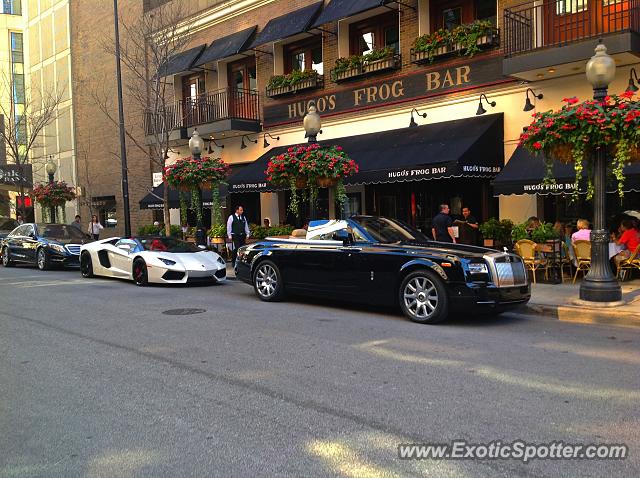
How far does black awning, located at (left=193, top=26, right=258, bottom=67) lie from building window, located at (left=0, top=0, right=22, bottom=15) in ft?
109

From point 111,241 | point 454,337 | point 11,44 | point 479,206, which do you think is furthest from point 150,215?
point 11,44

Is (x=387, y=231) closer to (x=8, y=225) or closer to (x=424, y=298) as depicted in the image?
(x=424, y=298)

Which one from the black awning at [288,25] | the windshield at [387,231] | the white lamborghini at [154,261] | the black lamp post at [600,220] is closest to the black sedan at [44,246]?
the white lamborghini at [154,261]

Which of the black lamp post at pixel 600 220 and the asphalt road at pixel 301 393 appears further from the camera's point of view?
the black lamp post at pixel 600 220

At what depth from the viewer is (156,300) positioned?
10.7 m

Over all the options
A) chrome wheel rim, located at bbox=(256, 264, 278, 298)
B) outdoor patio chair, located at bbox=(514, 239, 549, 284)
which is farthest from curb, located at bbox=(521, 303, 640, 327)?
chrome wheel rim, located at bbox=(256, 264, 278, 298)

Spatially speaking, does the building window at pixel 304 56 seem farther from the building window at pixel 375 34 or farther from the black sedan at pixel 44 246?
the black sedan at pixel 44 246

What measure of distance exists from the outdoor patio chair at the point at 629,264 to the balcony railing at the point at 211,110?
13.2 metres

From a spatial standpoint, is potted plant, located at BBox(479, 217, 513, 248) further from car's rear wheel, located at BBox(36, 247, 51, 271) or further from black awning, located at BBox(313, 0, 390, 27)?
car's rear wheel, located at BBox(36, 247, 51, 271)


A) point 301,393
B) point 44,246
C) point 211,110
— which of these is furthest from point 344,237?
point 211,110

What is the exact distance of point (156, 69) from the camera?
19500mm

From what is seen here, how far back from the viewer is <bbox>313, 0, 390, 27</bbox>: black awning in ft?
50.4

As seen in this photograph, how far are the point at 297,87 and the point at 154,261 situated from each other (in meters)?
8.53

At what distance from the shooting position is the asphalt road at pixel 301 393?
12.1ft
